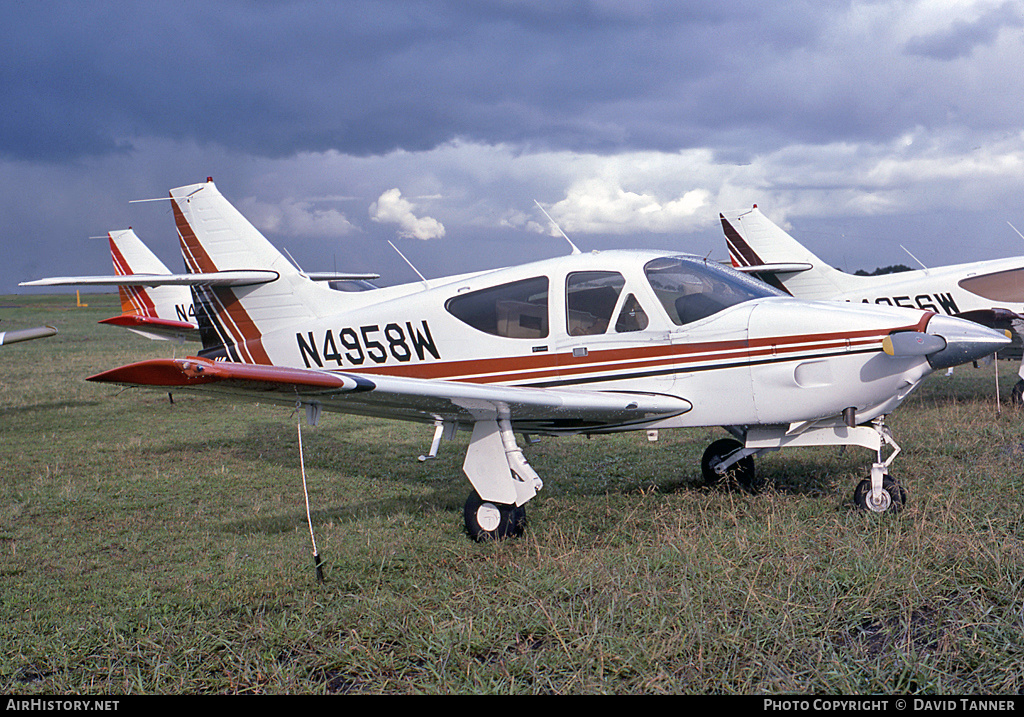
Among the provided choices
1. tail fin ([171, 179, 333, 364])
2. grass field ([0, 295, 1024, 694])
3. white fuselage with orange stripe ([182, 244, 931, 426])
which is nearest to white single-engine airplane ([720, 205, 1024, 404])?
grass field ([0, 295, 1024, 694])

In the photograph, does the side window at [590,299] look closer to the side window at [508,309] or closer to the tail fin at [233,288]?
the side window at [508,309]

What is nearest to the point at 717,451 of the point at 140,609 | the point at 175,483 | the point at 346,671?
the point at 346,671

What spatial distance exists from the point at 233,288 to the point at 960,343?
673cm

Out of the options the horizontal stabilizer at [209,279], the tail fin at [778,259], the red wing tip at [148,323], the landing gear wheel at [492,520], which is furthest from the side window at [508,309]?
the red wing tip at [148,323]

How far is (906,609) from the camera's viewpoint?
346 centimetres

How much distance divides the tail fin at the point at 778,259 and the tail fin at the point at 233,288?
31.9ft

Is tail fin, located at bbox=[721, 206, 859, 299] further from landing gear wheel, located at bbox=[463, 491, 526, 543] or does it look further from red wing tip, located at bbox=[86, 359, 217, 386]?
red wing tip, located at bbox=[86, 359, 217, 386]

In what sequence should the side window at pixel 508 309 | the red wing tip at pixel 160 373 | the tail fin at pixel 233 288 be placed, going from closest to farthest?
the red wing tip at pixel 160 373 → the side window at pixel 508 309 → the tail fin at pixel 233 288

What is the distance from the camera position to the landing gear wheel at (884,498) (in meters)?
5.22

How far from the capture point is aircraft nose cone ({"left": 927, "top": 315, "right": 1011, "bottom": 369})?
4.88 m

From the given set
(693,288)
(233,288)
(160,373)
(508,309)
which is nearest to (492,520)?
(508,309)

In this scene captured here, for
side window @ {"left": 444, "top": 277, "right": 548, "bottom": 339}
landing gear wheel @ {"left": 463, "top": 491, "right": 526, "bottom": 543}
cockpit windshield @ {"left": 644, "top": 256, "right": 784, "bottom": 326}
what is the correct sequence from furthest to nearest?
side window @ {"left": 444, "top": 277, "right": 548, "bottom": 339}, cockpit windshield @ {"left": 644, "top": 256, "right": 784, "bottom": 326}, landing gear wheel @ {"left": 463, "top": 491, "right": 526, "bottom": 543}

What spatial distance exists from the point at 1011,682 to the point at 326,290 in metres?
6.37

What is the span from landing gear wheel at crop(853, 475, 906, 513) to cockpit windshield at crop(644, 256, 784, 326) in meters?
1.62
